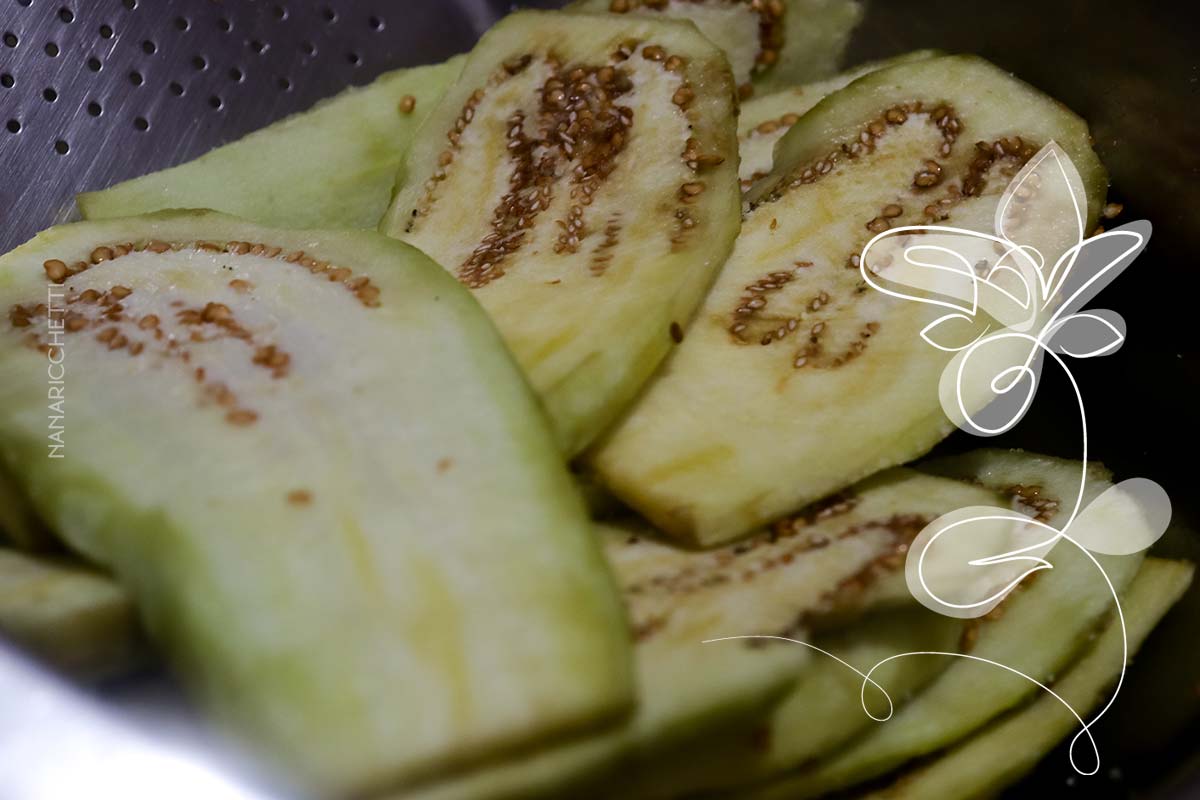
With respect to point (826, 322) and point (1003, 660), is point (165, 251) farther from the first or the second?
point (1003, 660)

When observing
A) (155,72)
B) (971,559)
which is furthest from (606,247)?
(155,72)

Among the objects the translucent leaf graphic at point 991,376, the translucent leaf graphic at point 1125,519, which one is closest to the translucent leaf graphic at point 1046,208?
the translucent leaf graphic at point 991,376

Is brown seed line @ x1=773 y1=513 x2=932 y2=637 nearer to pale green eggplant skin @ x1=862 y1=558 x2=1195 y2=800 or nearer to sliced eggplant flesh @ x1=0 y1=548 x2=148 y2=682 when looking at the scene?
pale green eggplant skin @ x1=862 y1=558 x2=1195 y2=800

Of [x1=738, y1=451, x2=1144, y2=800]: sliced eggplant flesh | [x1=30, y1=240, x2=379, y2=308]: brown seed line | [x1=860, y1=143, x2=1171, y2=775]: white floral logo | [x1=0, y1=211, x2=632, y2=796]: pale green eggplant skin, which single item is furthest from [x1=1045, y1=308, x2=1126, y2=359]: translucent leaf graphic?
[x1=30, y1=240, x2=379, y2=308]: brown seed line

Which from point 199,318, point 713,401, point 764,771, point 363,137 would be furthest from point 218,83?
point 764,771

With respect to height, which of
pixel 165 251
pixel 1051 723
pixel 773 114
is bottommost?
pixel 1051 723

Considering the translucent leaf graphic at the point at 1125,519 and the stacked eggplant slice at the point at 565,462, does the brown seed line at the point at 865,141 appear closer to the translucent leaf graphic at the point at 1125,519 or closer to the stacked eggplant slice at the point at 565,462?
the stacked eggplant slice at the point at 565,462
